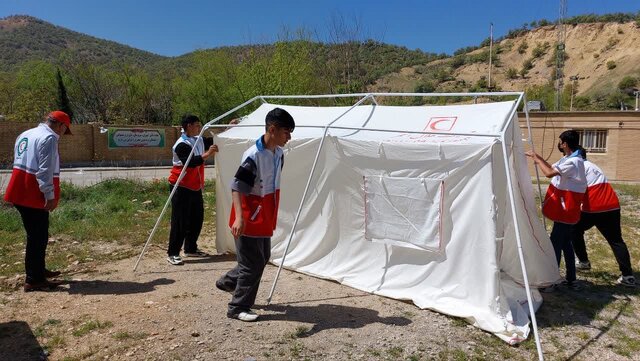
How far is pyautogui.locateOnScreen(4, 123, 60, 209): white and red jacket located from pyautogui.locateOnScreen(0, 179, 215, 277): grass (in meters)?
1.51

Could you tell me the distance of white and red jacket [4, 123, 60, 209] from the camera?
4621mm

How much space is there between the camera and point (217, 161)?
6402 millimetres

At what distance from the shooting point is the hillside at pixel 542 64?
2328 inches

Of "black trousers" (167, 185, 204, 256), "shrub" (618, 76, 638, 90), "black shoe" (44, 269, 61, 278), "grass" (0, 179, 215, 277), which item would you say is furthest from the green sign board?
"shrub" (618, 76, 638, 90)

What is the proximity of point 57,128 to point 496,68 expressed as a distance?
78.7 m

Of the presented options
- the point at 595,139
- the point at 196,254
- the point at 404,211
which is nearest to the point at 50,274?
the point at 196,254

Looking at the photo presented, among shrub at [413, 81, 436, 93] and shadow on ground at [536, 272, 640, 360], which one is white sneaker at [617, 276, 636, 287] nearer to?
shadow on ground at [536, 272, 640, 360]

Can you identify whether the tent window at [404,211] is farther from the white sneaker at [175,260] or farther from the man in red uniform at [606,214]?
the white sneaker at [175,260]

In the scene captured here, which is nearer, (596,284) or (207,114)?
(596,284)

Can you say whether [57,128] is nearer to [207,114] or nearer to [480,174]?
[480,174]

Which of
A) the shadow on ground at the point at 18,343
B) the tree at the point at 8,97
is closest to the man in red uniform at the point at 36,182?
the shadow on ground at the point at 18,343

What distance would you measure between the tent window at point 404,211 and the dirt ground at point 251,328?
630 mm

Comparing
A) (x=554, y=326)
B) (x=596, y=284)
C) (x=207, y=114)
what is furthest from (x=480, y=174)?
(x=207, y=114)

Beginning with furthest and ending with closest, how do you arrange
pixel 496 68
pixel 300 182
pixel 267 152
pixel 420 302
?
1. pixel 496 68
2. pixel 300 182
3. pixel 420 302
4. pixel 267 152
